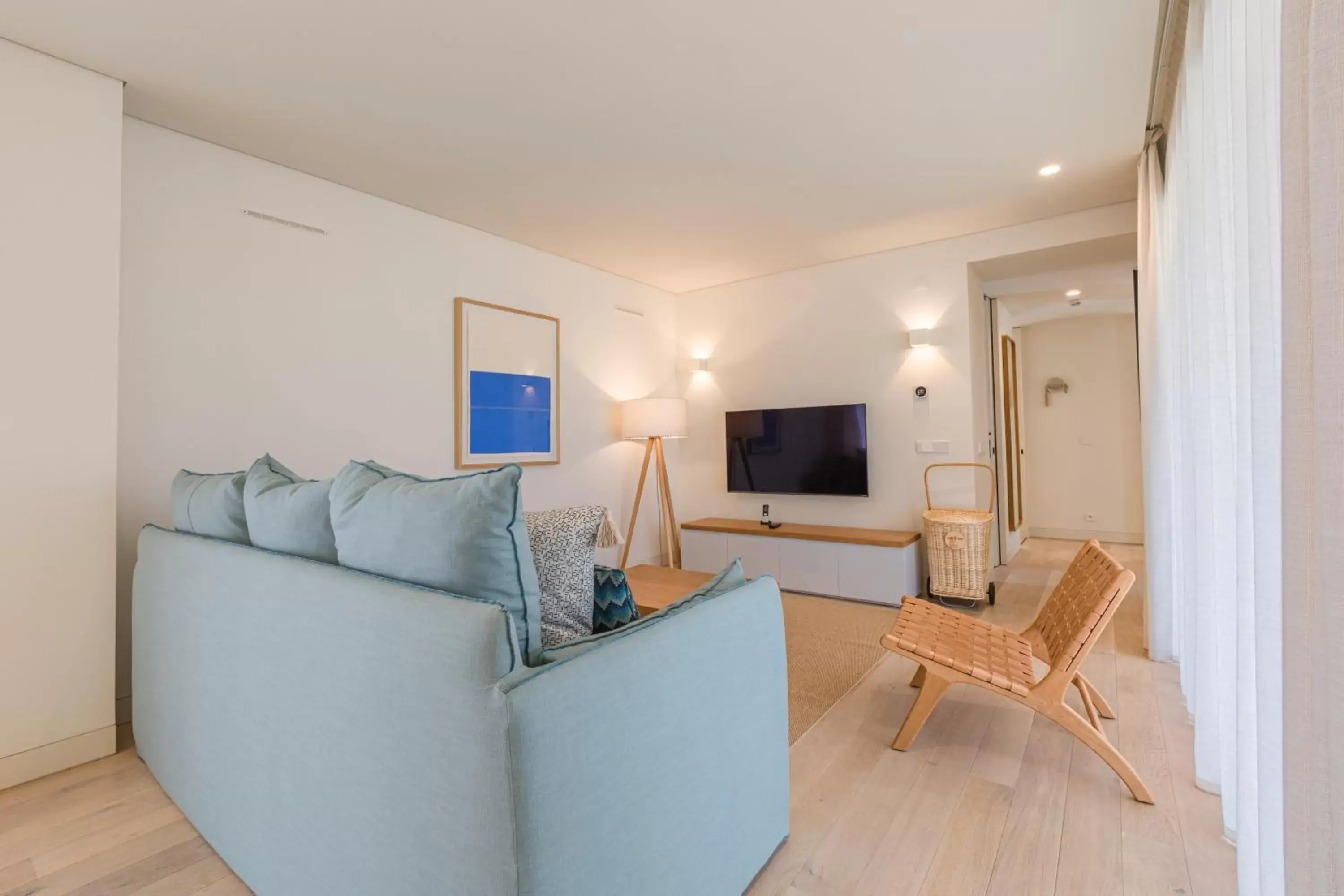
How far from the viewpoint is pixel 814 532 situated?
4.75 m

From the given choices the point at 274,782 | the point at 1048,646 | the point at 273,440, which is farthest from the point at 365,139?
the point at 1048,646

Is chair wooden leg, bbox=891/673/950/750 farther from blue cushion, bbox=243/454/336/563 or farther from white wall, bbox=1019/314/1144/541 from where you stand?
white wall, bbox=1019/314/1144/541

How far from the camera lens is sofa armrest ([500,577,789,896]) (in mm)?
967

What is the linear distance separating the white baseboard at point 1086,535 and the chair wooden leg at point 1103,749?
5.10 m

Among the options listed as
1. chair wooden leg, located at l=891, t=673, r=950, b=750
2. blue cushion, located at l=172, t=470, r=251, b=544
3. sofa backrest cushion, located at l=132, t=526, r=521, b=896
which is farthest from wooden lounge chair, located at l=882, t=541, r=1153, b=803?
blue cushion, located at l=172, t=470, r=251, b=544

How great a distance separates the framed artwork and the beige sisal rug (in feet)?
7.06

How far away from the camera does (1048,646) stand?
240 cm

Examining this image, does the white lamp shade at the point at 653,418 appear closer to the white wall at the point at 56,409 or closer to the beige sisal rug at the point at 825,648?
the beige sisal rug at the point at 825,648

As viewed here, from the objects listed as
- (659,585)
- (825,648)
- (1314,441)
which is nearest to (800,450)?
(825,648)

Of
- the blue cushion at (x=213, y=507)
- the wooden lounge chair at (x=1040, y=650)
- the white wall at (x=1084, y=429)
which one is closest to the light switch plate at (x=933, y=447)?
the wooden lounge chair at (x=1040, y=650)

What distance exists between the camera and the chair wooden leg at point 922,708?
2205 mm

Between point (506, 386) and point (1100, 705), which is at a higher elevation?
point (506, 386)

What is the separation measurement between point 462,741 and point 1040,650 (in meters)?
2.46

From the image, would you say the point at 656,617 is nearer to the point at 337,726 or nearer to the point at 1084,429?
A: the point at 337,726
